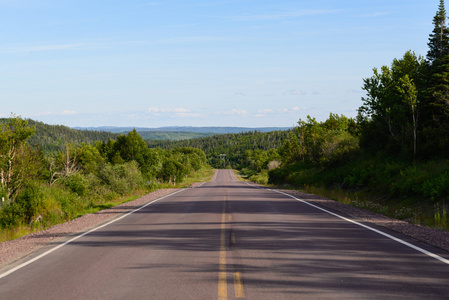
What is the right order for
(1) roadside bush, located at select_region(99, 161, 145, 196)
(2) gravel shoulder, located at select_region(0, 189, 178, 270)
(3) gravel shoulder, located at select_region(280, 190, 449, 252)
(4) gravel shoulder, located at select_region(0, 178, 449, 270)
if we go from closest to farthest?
(2) gravel shoulder, located at select_region(0, 189, 178, 270), (4) gravel shoulder, located at select_region(0, 178, 449, 270), (3) gravel shoulder, located at select_region(280, 190, 449, 252), (1) roadside bush, located at select_region(99, 161, 145, 196)

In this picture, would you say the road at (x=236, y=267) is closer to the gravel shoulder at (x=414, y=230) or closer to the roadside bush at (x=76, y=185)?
the gravel shoulder at (x=414, y=230)

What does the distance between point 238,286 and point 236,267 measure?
4.32ft

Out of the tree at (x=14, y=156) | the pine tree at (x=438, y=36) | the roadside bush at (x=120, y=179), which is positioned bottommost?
the roadside bush at (x=120, y=179)

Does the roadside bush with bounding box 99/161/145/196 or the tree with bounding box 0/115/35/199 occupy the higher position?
the tree with bounding box 0/115/35/199

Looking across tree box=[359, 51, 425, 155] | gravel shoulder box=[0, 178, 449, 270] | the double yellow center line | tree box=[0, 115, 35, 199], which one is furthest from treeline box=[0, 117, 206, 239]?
tree box=[359, 51, 425, 155]

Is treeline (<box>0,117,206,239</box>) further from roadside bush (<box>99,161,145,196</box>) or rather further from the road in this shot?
the road

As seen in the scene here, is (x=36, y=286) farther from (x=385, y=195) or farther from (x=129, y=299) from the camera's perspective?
(x=385, y=195)

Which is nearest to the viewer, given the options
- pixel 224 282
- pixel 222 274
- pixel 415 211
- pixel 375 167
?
pixel 224 282

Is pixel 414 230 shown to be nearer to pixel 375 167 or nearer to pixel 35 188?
pixel 35 188

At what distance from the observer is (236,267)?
26.7 feet

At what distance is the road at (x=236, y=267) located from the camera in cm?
657

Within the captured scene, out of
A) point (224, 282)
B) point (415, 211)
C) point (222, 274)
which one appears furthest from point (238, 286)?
point (415, 211)

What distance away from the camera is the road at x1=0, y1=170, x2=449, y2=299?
6.57 meters

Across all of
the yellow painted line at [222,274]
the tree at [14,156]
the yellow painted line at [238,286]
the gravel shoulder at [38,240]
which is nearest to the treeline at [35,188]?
the tree at [14,156]
